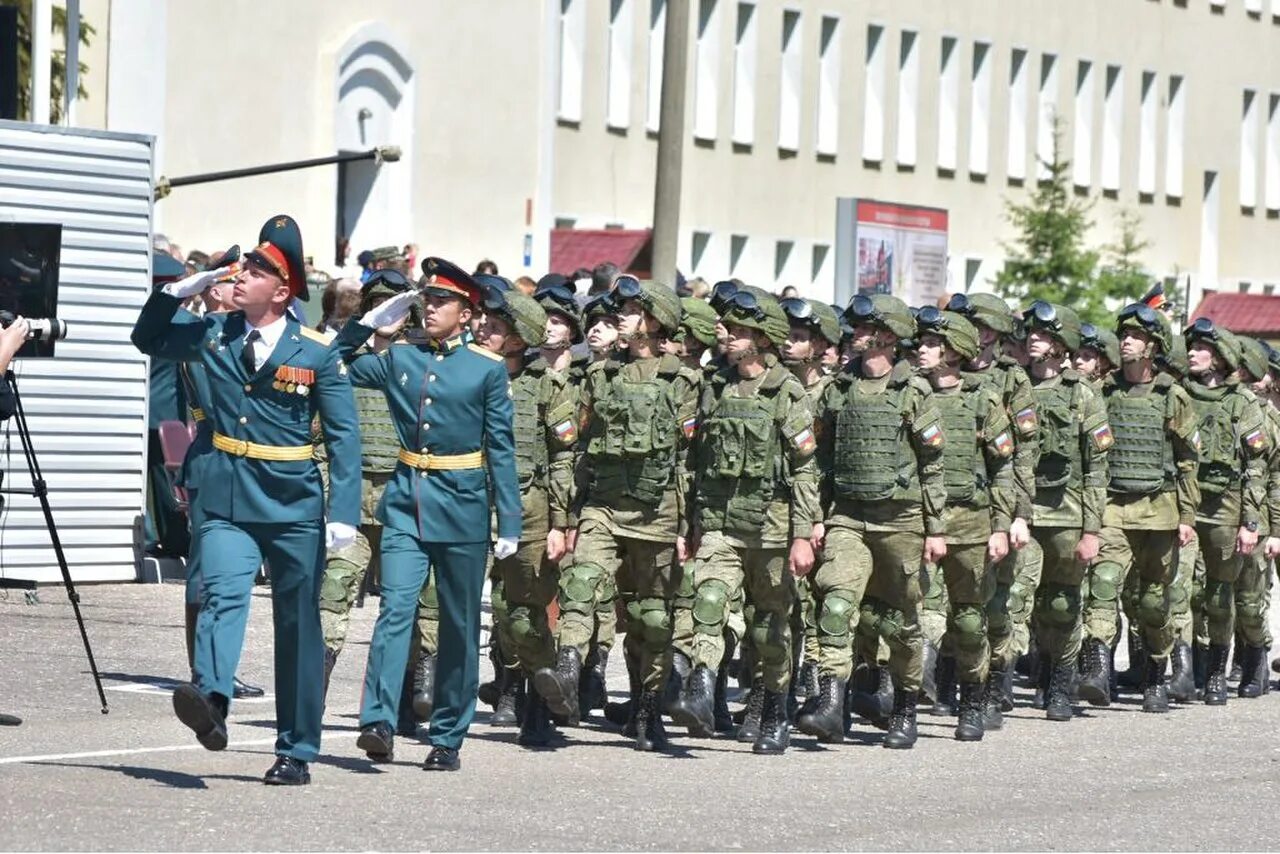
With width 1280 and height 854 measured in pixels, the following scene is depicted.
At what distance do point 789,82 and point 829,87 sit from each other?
4.42ft

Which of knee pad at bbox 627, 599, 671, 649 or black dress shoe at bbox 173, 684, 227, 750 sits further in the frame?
knee pad at bbox 627, 599, 671, 649

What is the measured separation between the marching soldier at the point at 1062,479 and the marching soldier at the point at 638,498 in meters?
2.88

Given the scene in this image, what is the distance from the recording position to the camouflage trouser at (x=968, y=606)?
15242 mm

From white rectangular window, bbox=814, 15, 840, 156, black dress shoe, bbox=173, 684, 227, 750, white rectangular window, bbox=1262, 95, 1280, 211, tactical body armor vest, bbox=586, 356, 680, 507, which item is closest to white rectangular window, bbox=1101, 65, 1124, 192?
white rectangular window, bbox=1262, 95, 1280, 211

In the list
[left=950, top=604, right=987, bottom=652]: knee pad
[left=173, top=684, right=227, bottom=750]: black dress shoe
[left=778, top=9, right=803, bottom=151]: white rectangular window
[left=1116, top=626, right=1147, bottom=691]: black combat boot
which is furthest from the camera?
[left=778, top=9, right=803, bottom=151]: white rectangular window

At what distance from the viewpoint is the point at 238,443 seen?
474 inches

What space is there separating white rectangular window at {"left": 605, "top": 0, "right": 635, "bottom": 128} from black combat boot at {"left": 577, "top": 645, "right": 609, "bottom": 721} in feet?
87.7

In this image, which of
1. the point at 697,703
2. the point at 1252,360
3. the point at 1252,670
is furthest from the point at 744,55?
the point at 697,703

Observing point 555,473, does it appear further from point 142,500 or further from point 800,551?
point 142,500

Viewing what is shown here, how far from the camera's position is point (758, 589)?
14133mm

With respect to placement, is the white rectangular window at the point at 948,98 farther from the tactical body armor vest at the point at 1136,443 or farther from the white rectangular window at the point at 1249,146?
the tactical body armor vest at the point at 1136,443

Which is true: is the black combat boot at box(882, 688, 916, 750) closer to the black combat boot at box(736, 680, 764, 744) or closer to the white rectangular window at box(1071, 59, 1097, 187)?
the black combat boot at box(736, 680, 764, 744)

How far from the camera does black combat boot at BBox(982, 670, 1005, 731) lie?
1566 centimetres

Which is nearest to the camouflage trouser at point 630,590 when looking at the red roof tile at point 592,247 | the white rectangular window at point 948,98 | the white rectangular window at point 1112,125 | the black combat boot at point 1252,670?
the black combat boot at point 1252,670
